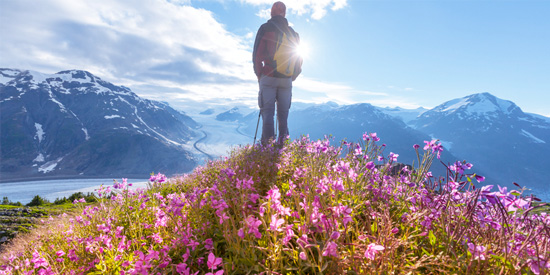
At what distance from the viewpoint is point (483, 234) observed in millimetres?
1900

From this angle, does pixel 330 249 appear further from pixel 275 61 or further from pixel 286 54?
pixel 286 54

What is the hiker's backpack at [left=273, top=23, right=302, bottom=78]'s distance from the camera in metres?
7.55

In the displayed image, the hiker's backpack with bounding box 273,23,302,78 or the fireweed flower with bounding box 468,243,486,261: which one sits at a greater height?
the hiker's backpack with bounding box 273,23,302,78

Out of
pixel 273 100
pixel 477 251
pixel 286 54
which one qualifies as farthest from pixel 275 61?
pixel 477 251

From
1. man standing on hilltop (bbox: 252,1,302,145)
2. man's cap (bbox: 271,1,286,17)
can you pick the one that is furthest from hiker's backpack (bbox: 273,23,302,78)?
man's cap (bbox: 271,1,286,17)

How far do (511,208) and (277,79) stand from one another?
6.57 metres

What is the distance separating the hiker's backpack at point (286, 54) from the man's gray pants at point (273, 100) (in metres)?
0.26

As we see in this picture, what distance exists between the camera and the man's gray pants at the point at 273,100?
772 centimetres

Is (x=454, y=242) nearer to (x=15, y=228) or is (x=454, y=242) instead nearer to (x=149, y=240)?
(x=149, y=240)

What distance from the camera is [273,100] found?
792 centimetres

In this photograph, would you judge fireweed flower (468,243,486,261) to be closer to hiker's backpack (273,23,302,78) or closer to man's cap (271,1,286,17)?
hiker's backpack (273,23,302,78)

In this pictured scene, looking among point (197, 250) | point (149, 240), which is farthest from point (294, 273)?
point (149, 240)

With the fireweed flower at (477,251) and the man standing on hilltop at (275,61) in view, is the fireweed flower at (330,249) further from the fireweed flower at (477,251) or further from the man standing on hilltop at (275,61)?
the man standing on hilltop at (275,61)

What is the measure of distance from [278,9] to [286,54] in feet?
4.76
